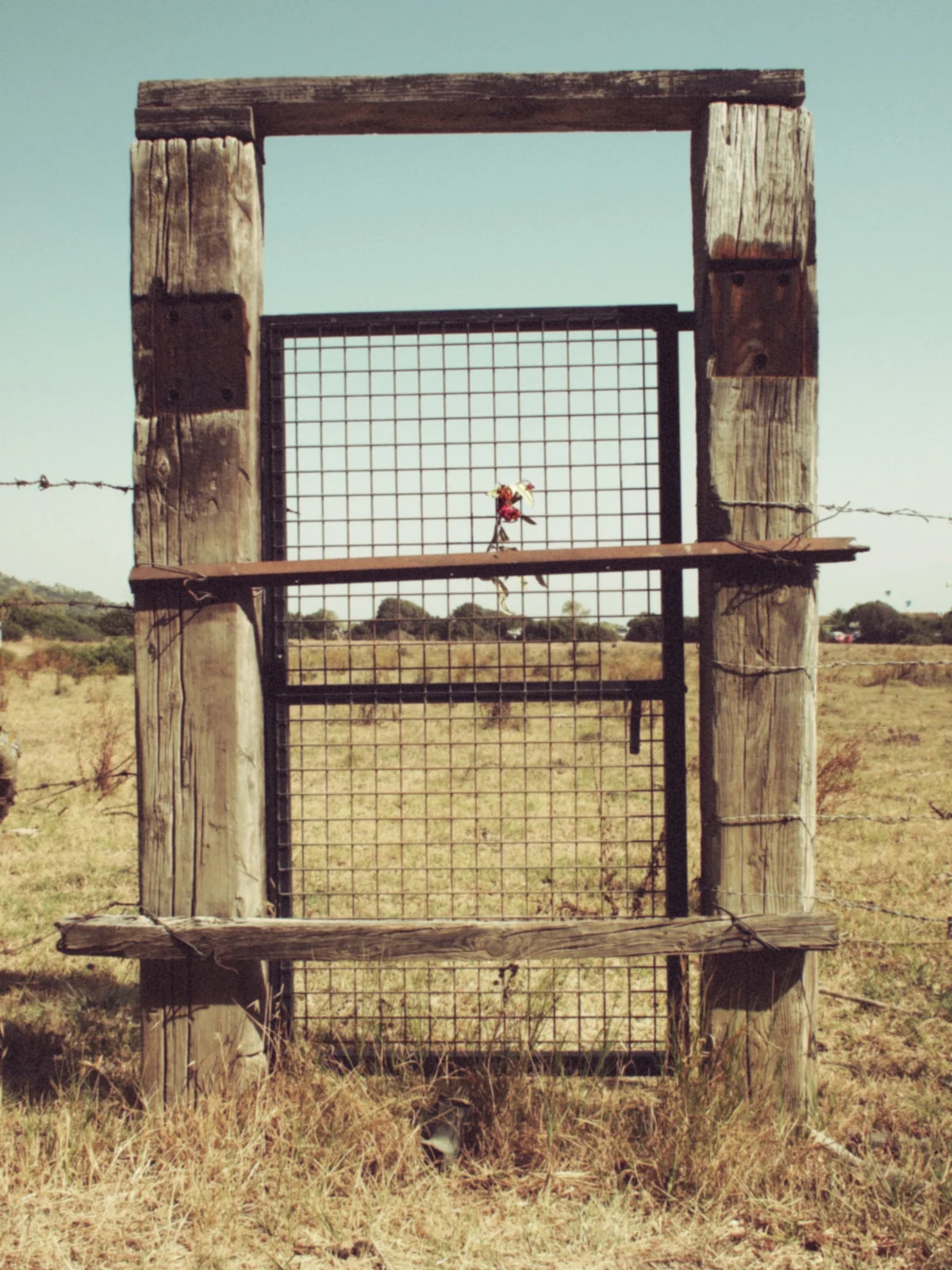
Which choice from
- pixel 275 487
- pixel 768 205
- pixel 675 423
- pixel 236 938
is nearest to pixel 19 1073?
pixel 236 938

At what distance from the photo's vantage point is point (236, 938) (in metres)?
2.81

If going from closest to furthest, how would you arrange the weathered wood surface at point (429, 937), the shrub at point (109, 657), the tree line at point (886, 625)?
the weathered wood surface at point (429, 937), the shrub at point (109, 657), the tree line at point (886, 625)

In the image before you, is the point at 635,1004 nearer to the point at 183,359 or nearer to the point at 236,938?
the point at 236,938

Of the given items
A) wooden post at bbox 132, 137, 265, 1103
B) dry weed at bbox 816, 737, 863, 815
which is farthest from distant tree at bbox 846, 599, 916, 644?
wooden post at bbox 132, 137, 265, 1103

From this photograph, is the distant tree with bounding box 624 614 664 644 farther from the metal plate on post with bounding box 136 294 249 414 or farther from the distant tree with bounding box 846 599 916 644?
the distant tree with bounding box 846 599 916 644

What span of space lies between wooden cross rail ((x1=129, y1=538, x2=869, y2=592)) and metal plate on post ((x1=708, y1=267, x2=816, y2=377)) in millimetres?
560

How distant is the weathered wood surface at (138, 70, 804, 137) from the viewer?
2.84 m

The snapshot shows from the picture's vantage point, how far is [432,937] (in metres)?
2.77

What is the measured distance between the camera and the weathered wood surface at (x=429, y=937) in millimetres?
2750

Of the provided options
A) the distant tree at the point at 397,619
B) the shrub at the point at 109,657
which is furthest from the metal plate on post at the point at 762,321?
the shrub at the point at 109,657

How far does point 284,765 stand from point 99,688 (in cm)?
1622

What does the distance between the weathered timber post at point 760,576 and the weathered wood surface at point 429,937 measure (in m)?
0.11

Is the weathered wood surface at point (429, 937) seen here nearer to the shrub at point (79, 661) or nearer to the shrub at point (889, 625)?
the shrub at point (79, 661)

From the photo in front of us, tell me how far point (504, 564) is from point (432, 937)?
1166 mm
